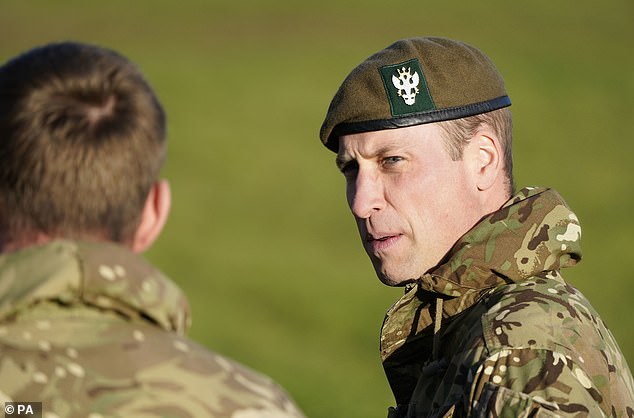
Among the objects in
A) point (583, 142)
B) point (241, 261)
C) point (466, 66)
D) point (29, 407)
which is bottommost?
point (241, 261)

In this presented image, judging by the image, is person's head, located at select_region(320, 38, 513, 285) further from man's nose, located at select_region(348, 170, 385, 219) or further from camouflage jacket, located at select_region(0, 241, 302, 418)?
camouflage jacket, located at select_region(0, 241, 302, 418)

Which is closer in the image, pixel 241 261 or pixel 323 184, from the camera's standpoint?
pixel 241 261

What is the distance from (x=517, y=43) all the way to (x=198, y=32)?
11.7m

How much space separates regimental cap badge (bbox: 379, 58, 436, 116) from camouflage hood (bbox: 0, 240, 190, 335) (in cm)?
158

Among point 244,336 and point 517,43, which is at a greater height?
point 517,43

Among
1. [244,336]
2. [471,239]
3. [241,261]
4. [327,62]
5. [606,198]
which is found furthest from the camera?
[327,62]

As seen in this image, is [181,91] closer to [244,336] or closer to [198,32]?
[198,32]

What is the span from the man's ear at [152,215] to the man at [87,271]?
15 millimetres

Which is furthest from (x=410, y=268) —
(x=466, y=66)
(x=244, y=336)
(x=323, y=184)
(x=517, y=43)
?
(x=517, y=43)

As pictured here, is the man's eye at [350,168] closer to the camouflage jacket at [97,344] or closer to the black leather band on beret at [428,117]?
the black leather band on beret at [428,117]

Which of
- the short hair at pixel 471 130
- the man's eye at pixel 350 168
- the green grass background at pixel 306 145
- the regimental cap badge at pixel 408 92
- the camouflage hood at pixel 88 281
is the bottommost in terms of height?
the green grass background at pixel 306 145

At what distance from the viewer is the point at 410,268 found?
14.5 feet

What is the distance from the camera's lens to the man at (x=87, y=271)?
296 cm

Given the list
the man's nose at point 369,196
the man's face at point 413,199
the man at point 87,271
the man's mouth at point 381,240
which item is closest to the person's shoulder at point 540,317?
the man's face at point 413,199
